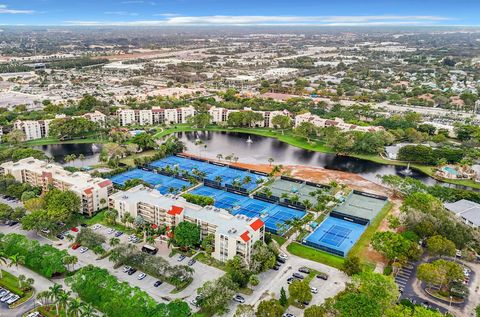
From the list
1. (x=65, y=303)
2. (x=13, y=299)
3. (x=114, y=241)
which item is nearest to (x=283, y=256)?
(x=114, y=241)

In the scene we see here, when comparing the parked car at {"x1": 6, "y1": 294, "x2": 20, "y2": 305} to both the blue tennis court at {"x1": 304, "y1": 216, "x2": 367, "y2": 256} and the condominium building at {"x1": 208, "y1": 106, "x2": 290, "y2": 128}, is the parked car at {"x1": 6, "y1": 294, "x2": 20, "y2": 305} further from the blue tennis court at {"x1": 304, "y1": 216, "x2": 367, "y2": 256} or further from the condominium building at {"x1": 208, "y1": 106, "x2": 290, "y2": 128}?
the condominium building at {"x1": 208, "y1": 106, "x2": 290, "y2": 128}

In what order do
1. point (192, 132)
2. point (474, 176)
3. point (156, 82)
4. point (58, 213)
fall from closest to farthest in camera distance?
point (58, 213)
point (474, 176)
point (192, 132)
point (156, 82)

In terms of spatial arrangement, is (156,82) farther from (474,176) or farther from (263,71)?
(474,176)

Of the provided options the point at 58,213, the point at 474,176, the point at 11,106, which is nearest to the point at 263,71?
the point at 11,106

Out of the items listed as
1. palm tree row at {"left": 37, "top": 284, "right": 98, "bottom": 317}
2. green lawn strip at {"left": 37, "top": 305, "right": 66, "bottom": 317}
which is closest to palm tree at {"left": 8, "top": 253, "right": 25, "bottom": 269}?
palm tree row at {"left": 37, "top": 284, "right": 98, "bottom": 317}

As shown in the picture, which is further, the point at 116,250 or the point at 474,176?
the point at 474,176

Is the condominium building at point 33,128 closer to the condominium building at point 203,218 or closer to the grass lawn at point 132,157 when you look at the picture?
the grass lawn at point 132,157
